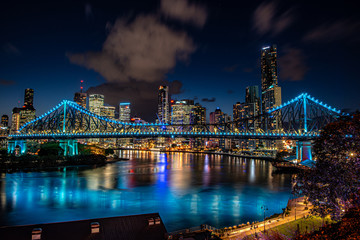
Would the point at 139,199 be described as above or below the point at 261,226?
below

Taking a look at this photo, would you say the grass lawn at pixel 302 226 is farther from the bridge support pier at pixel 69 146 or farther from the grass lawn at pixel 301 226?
the bridge support pier at pixel 69 146

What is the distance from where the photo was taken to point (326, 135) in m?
15.1

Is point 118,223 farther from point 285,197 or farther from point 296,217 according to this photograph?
point 285,197

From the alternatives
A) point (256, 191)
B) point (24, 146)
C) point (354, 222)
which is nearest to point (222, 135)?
point (256, 191)

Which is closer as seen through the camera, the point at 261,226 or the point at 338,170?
the point at 338,170

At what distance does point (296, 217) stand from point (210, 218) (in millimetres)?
7783

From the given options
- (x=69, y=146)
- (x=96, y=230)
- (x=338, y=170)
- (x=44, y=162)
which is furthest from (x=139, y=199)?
(x=69, y=146)

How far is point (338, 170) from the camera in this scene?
1395 centimetres

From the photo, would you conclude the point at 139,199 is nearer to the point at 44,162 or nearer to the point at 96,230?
the point at 96,230

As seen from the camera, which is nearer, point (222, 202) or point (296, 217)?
point (296, 217)

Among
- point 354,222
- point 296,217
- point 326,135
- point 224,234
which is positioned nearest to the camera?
Result: point 354,222

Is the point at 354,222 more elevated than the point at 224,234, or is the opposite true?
the point at 354,222

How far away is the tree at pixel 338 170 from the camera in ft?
44.0

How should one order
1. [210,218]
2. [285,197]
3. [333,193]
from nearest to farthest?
[333,193] → [210,218] → [285,197]
